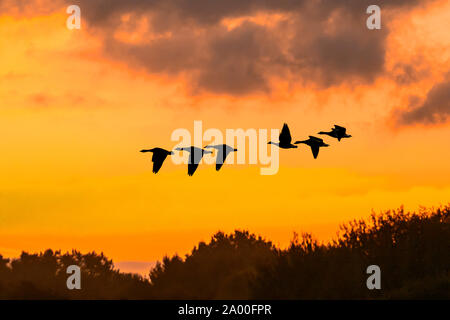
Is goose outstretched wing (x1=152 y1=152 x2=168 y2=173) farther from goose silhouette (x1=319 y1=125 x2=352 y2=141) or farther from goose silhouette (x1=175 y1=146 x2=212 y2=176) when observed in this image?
goose silhouette (x1=319 y1=125 x2=352 y2=141)

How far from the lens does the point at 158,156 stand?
28.2m

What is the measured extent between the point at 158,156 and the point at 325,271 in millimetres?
21204

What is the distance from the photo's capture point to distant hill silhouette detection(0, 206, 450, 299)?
149 feet

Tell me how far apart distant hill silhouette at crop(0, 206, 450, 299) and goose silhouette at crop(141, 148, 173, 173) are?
19.6 meters

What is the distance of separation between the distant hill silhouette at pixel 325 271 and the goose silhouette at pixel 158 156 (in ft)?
64.5

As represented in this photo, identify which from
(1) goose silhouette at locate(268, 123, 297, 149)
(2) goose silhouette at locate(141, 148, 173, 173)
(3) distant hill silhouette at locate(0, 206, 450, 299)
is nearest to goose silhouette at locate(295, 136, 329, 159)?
(1) goose silhouette at locate(268, 123, 297, 149)

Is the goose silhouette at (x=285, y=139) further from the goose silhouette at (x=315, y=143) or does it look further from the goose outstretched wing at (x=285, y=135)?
the goose silhouette at (x=315, y=143)

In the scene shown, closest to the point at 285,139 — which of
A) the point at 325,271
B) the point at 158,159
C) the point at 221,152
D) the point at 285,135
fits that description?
the point at 285,135

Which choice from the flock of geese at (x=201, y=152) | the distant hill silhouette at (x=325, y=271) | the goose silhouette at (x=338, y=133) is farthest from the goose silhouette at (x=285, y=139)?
the distant hill silhouette at (x=325, y=271)

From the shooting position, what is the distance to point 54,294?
2400 inches

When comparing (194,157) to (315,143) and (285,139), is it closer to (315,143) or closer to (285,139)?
(285,139)
